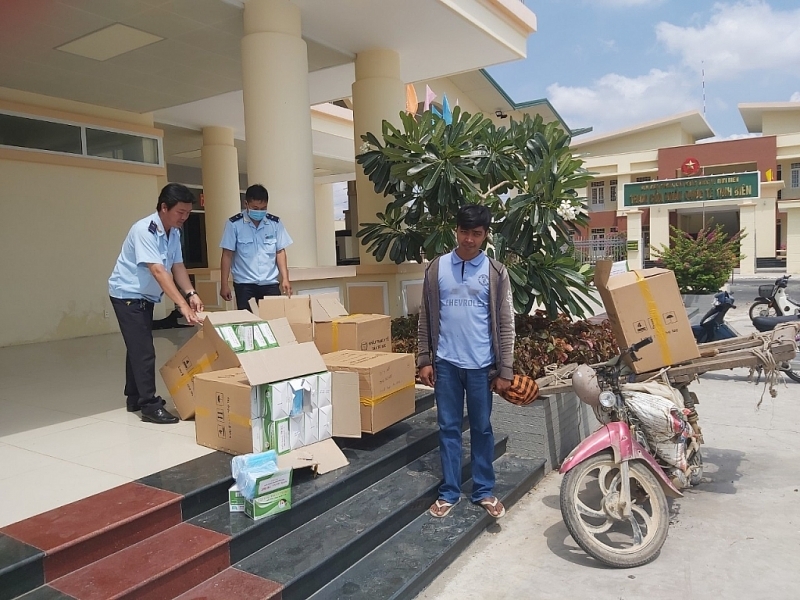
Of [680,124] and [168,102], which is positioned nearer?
[168,102]

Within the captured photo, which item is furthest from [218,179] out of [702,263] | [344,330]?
[702,263]

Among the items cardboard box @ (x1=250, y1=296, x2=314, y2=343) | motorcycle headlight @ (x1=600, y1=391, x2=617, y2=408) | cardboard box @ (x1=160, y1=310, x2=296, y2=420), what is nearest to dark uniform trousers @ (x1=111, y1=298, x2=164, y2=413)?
cardboard box @ (x1=160, y1=310, x2=296, y2=420)

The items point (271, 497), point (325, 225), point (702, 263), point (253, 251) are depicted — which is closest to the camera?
point (271, 497)

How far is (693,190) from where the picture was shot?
2758 centimetres

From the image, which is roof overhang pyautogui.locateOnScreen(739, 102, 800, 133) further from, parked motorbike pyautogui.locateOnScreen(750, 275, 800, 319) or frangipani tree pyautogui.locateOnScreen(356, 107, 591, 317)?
frangipani tree pyautogui.locateOnScreen(356, 107, 591, 317)

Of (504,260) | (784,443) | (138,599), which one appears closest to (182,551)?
(138,599)

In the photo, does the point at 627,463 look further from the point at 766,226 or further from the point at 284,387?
the point at 766,226

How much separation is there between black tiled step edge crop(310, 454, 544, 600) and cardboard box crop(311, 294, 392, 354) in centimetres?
121

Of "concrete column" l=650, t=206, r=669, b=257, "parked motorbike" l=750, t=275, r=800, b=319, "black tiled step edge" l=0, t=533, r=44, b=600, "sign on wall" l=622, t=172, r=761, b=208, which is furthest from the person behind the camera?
"concrete column" l=650, t=206, r=669, b=257

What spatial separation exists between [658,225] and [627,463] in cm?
2915

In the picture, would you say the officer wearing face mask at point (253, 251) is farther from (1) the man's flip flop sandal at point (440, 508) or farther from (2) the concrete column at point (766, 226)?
(2) the concrete column at point (766, 226)

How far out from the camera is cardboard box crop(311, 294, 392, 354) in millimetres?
4125

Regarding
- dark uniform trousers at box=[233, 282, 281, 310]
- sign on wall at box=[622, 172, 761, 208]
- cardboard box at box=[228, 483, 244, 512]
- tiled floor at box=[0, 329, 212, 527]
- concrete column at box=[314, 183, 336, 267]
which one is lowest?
cardboard box at box=[228, 483, 244, 512]

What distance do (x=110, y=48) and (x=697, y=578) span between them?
22.7 ft
